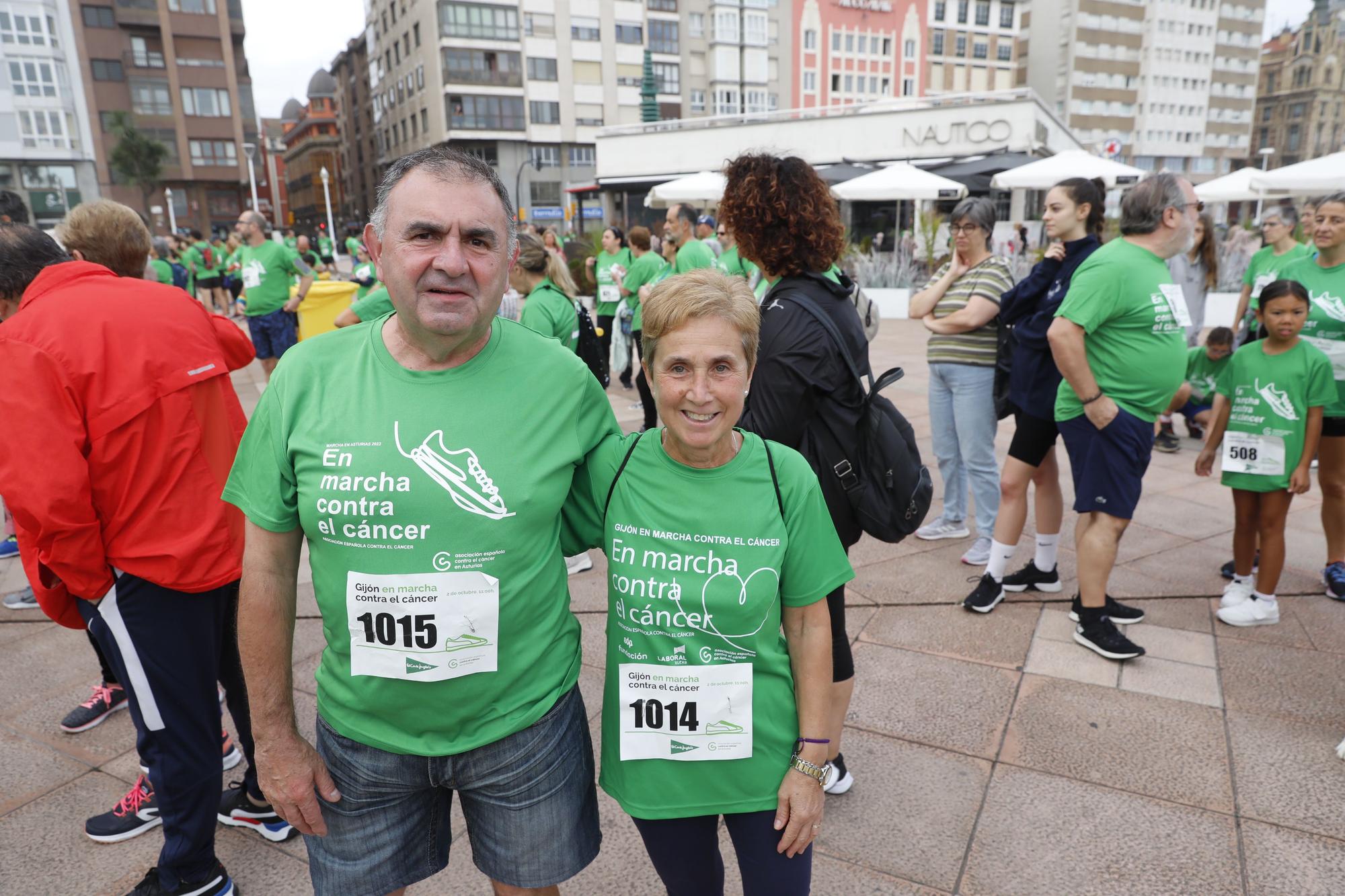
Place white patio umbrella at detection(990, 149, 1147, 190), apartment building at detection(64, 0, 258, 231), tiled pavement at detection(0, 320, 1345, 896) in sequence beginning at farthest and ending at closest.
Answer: apartment building at detection(64, 0, 258, 231), white patio umbrella at detection(990, 149, 1147, 190), tiled pavement at detection(0, 320, 1345, 896)

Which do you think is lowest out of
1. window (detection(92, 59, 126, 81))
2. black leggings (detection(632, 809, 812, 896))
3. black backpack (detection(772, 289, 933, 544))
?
black leggings (detection(632, 809, 812, 896))

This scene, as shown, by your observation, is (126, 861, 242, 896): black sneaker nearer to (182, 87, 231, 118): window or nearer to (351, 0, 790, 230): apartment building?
(351, 0, 790, 230): apartment building

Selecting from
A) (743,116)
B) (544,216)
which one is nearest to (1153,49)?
(544,216)

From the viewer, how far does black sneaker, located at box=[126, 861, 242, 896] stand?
7.81 feet

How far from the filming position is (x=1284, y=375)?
405 centimetres

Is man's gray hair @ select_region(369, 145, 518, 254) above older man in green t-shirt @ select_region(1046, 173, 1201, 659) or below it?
above

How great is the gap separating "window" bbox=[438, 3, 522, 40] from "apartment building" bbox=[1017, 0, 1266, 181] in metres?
52.5

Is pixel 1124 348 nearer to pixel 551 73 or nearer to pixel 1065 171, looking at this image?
pixel 1065 171

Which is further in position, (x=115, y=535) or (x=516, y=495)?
(x=115, y=535)

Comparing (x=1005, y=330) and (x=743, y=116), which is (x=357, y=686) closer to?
(x=1005, y=330)

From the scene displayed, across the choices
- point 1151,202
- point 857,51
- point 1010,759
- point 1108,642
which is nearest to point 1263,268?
point 1151,202

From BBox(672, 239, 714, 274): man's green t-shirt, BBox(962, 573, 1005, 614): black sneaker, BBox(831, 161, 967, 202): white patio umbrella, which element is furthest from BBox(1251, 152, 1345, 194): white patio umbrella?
BBox(962, 573, 1005, 614): black sneaker

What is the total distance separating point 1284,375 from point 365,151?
89906 millimetres

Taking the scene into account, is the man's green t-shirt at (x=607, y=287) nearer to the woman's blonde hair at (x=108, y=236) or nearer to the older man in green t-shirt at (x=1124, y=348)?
the older man in green t-shirt at (x=1124, y=348)
